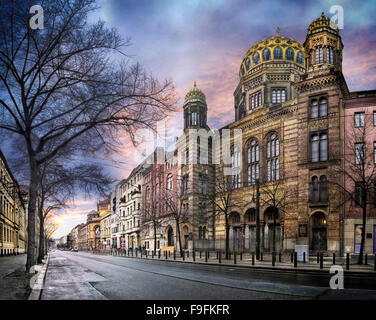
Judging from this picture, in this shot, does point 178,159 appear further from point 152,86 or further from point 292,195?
point 152,86

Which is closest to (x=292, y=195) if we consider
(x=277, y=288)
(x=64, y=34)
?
(x=277, y=288)

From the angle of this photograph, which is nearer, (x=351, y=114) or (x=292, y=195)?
(x=351, y=114)

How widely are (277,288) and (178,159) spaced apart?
45822mm

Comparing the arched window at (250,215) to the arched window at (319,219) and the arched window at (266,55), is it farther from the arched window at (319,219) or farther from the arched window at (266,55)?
the arched window at (266,55)

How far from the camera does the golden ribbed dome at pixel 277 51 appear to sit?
5300cm

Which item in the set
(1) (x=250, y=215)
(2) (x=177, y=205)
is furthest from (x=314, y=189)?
(2) (x=177, y=205)

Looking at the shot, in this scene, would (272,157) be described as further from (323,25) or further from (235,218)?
(323,25)

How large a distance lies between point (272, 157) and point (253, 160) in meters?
3.39

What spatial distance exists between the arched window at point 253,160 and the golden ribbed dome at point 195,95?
54.7 feet

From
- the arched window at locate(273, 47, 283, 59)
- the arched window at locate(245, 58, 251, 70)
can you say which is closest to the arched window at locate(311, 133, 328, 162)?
the arched window at locate(273, 47, 283, 59)

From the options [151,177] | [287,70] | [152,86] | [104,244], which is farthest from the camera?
[104,244]

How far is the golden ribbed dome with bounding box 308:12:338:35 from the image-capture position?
40.1 metres

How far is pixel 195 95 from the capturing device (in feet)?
200

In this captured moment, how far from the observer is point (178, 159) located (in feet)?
187
